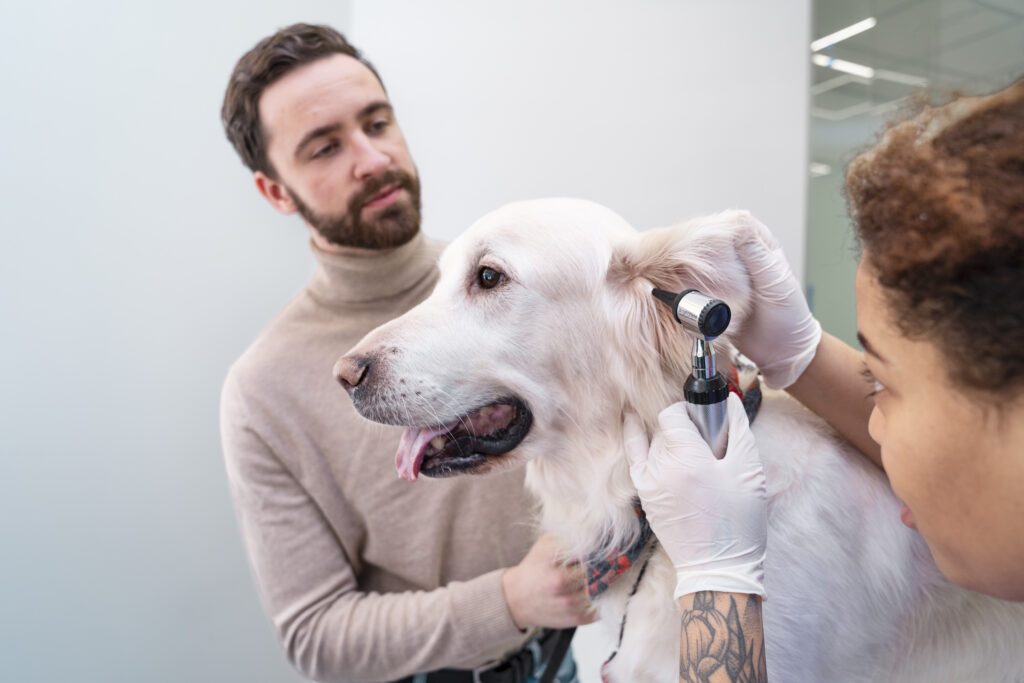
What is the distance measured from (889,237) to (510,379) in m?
0.52

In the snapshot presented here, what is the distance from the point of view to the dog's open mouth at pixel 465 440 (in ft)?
3.04

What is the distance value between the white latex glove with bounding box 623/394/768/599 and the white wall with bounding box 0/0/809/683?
54.9 inches

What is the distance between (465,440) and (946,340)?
61 cm

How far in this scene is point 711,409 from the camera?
0.73m

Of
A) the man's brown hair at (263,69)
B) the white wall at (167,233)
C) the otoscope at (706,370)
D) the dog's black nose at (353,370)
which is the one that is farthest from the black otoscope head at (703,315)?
the white wall at (167,233)

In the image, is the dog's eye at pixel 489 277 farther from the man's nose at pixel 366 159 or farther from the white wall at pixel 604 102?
the white wall at pixel 604 102

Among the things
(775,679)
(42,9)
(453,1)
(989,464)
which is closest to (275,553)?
(775,679)

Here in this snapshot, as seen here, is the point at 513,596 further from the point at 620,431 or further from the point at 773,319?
the point at 773,319

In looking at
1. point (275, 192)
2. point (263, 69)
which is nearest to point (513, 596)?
point (275, 192)

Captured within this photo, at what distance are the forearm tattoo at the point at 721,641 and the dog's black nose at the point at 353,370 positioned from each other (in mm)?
509

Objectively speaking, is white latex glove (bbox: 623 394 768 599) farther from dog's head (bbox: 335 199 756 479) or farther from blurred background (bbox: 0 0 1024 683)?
blurred background (bbox: 0 0 1024 683)

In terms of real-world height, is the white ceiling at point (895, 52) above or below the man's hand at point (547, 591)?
above

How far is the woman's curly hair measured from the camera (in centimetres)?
44

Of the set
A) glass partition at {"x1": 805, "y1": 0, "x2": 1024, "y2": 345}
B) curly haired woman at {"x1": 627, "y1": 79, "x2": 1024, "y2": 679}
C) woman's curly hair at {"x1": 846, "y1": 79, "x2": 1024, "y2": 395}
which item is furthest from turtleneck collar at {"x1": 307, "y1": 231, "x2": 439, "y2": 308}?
glass partition at {"x1": 805, "y1": 0, "x2": 1024, "y2": 345}
